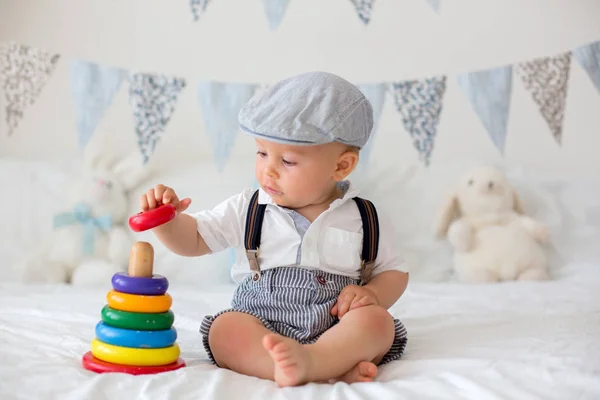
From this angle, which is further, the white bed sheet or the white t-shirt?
the white t-shirt

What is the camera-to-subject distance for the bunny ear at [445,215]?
92.0 inches

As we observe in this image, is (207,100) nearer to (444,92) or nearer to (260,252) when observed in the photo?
(444,92)

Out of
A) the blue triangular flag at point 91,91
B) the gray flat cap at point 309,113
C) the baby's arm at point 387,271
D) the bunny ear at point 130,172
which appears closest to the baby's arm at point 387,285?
the baby's arm at point 387,271

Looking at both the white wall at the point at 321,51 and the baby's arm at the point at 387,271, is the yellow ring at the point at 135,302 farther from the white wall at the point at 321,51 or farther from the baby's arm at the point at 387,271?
the white wall at the point at 321,51

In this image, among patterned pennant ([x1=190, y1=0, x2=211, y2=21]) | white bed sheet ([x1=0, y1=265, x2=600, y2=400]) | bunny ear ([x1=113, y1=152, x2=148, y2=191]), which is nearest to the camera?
white bed sheet ([x1=0, y1=265, x2=600, y2=400])

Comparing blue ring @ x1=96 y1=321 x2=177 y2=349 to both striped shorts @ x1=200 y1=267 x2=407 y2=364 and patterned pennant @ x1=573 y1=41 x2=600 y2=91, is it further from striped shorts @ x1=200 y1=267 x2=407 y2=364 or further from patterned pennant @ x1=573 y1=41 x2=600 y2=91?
patterned pennant @ x1=573 y1=41 x2=600 y2=91

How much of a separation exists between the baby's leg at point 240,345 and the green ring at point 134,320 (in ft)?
0.34

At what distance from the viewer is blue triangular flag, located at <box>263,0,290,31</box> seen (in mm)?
2617

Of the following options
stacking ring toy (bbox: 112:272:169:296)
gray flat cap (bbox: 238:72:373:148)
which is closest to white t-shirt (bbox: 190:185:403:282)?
gray flat cap (bbox: 238:72:373:148)

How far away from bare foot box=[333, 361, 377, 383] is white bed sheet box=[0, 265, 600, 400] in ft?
0.08

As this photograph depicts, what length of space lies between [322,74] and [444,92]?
1339 mm

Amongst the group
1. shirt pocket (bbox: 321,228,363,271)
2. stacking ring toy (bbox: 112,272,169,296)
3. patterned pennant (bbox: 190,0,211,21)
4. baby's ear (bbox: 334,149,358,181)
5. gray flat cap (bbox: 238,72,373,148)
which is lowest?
stacking ring toy (bbox: 112,272,169,296)

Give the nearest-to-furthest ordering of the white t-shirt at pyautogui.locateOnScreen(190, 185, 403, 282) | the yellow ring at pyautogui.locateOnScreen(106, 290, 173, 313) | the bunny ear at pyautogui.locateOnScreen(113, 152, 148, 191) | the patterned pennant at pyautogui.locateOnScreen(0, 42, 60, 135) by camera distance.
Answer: the yellow ring at pyautogui.locateOnScreen(106, 290, 173, 313), the white t-shirt at pyautogui.locateOnScreen(190, 185, 403, 282), the bunny ear at pyautogui.locateOnScreen(113, 152, 148, 191), the patterned pennant at pyautogui.locateOnScreen(0, 42, 60, 135)

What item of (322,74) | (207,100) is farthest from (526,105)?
(322,74)
